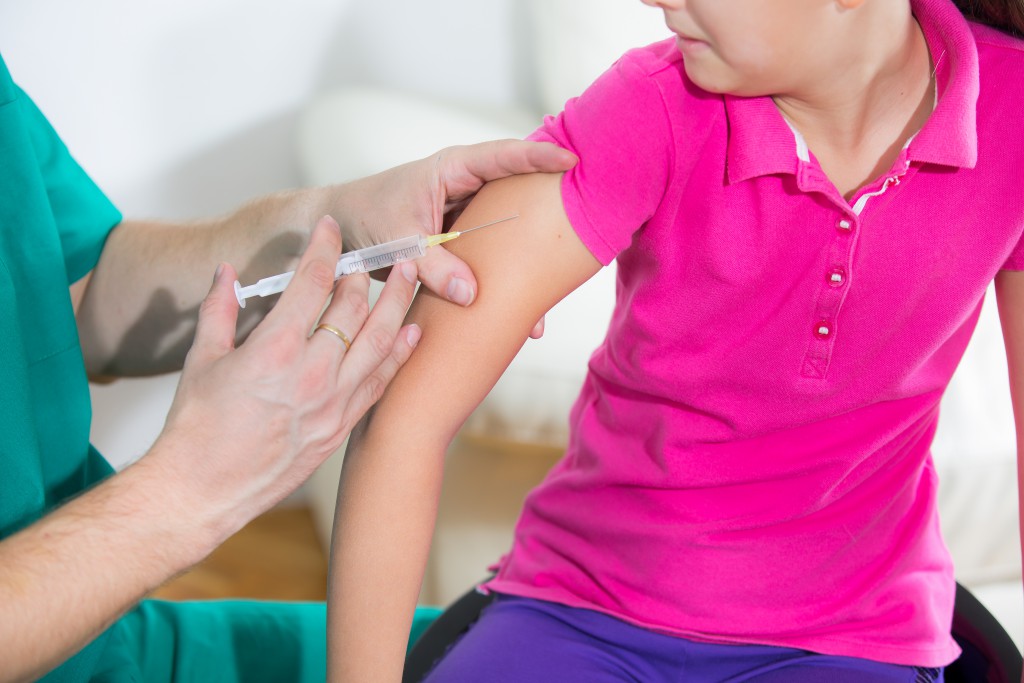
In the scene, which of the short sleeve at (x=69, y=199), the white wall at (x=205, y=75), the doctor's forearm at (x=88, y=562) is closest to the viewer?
the doctor's forearm at (x=88, y=562)

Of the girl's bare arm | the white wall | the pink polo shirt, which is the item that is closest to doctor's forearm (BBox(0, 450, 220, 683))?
the girl's bare arm

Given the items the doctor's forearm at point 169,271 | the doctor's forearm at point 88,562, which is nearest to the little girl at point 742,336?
the doctor's forearm at point 88,562

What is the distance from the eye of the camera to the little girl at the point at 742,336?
2.82 feet

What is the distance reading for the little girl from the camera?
86 cm

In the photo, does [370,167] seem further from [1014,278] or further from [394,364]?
[1014,278]

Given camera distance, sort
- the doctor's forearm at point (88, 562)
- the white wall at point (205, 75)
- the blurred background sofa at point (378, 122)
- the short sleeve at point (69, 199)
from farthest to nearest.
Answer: the white wall at point (205, 75) → the blurred background sofa at point (378, 122) → the short sleeve at point (69, 199) → the doctor's forearm at point (88, 562)

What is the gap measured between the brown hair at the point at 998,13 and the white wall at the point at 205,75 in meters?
1.21

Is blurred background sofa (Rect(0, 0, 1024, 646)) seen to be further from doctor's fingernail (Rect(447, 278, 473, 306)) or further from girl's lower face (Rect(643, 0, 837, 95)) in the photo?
girl's lower face (Rect(643, 0, 837, 95))

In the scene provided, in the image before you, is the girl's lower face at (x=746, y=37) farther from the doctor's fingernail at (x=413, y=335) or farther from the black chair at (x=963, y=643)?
the black chair at (x=963, y=643)

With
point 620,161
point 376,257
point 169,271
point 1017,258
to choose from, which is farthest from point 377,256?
point 1017,258

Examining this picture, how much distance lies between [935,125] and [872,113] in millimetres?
72

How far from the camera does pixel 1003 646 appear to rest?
1.00 m

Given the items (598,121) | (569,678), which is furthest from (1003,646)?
(598,121)

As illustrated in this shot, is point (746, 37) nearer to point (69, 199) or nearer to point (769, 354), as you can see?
point (769, 354)
